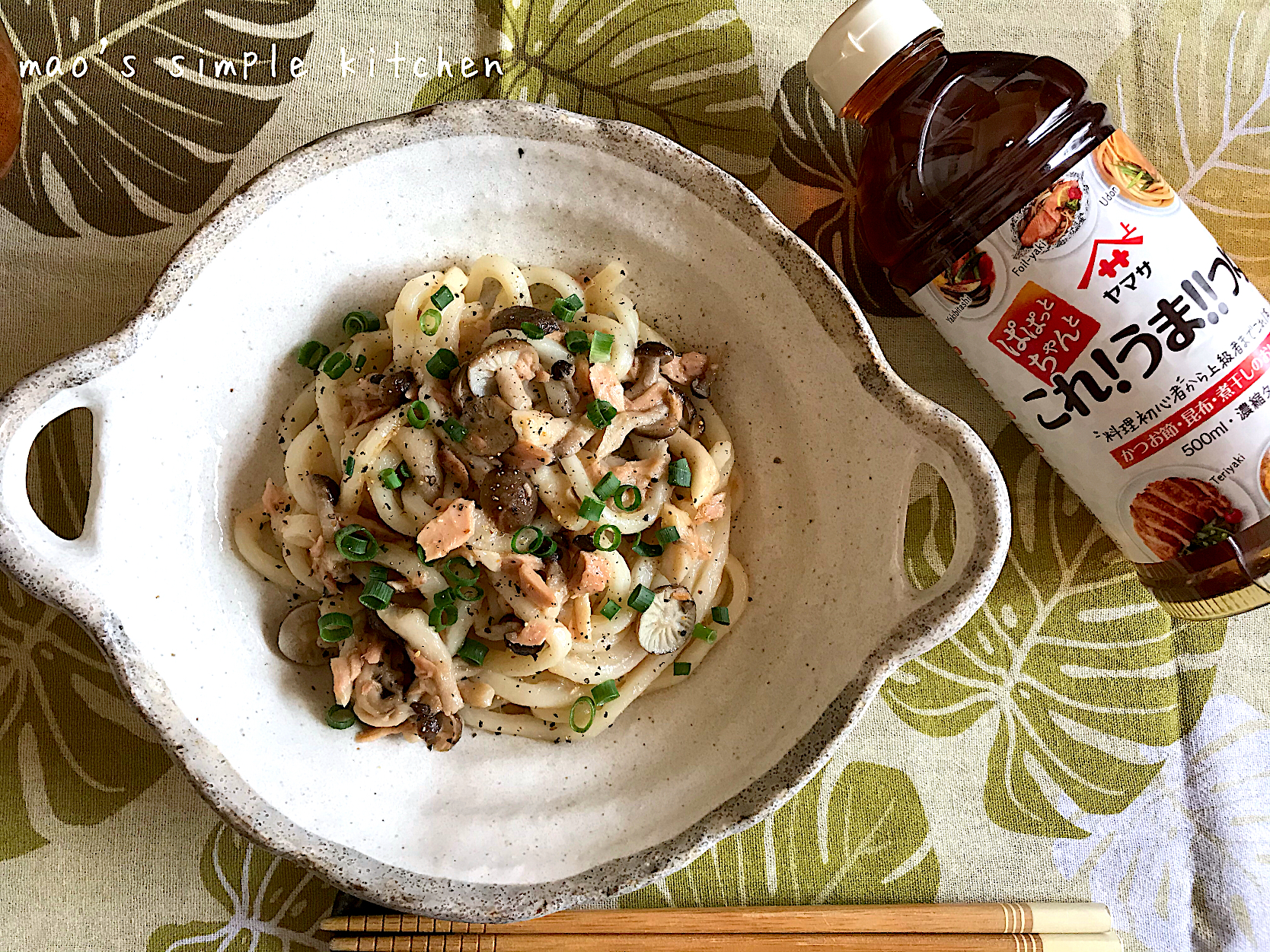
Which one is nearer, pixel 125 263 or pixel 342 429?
pixel 342 429

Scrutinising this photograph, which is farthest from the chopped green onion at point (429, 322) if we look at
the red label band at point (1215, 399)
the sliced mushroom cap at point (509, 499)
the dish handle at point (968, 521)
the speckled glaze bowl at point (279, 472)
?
the red label band at point (1215, 399)

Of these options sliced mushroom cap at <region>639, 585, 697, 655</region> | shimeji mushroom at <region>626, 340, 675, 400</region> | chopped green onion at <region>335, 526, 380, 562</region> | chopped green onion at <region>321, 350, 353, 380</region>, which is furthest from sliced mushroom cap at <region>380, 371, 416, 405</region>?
sliced mushroom cap at <region>639, 585, 697, 655</region>

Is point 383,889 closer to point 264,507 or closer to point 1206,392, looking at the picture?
point 264,507

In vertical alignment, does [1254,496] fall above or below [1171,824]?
above

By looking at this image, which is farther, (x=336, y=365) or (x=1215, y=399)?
(x=336, y=365)

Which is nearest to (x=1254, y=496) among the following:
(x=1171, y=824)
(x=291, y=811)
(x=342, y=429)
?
(x=1171, y=824)

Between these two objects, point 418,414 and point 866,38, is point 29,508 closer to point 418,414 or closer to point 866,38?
point 418,414

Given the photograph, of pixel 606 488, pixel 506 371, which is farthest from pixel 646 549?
pixel 506 371
